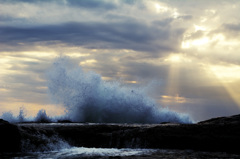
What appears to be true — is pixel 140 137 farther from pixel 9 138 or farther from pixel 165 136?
pixel 9 138

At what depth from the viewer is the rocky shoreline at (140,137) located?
787 cm

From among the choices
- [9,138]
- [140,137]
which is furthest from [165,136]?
[9,138]

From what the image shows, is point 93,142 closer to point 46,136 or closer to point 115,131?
point 115,131

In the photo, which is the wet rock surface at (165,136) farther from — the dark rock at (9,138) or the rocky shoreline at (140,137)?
the dark rock at (9,138)

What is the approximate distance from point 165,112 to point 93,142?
1976cm

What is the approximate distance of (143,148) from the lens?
862cm

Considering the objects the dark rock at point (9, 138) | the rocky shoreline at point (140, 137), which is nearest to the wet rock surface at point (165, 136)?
the rocky shoreline at point (140, 137)

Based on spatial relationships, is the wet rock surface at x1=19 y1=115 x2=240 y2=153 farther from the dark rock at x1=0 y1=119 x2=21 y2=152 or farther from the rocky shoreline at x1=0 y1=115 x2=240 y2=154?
the dark rock at x1=0 y1=119 x2=21 y2=152

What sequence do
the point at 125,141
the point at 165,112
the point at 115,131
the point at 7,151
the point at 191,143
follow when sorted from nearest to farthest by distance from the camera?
the point at 7,151
the point at 191,143
the point at 125,141
the point at 115,131
the point at 165,112

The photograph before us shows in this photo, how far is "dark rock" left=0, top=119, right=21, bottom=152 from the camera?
302 inches

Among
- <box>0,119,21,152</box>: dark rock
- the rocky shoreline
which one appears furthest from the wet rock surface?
<box>0,119,21,152</box>: dark rock

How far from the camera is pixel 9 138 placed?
25.5ft

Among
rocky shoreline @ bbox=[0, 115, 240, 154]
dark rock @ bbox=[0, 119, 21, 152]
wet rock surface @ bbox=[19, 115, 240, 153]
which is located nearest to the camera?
dark rock @ bbox=[0, 119, 21, 152]

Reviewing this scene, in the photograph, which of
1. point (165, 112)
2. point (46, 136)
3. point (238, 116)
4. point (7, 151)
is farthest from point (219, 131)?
point (165, 112)
